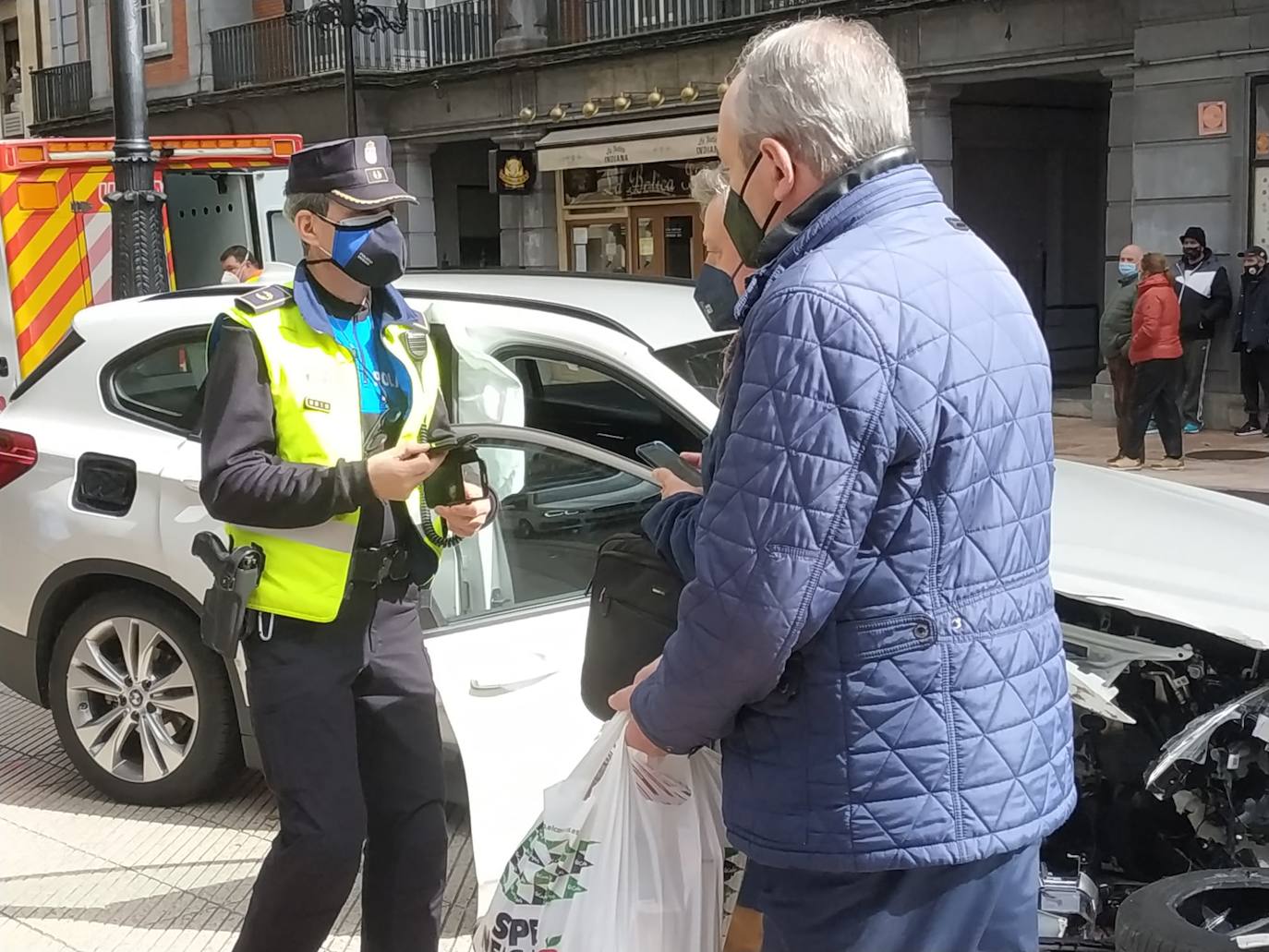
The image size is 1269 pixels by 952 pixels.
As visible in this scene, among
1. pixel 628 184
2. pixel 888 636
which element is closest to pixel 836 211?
pixel 888 636

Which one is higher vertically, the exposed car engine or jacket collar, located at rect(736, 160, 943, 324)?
jacket collar, located at rect(736, 160, 943, 324)

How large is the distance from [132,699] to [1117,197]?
12723 millimetres

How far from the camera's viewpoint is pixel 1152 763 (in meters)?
3.19

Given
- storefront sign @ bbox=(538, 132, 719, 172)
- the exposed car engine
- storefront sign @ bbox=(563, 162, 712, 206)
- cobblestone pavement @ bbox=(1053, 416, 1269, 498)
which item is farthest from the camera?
storefront sign @ bbox=(563, 162, 712, 206)

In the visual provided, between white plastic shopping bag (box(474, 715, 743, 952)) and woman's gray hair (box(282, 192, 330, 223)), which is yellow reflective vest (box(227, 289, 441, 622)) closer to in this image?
woman's gray hair (box(282, 192, 330, 223))

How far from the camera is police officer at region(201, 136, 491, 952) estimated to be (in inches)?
112

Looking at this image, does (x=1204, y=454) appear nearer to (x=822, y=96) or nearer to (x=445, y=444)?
(x=445, y=444)

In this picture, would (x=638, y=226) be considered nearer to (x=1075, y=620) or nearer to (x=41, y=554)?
(x=41, y=554)

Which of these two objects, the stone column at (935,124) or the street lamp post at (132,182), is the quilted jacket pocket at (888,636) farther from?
the stone column at (935,124)

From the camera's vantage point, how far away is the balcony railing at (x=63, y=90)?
97.2 feet

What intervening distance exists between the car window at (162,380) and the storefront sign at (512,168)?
16.2m

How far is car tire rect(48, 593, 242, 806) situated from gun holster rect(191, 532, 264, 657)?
186 cm

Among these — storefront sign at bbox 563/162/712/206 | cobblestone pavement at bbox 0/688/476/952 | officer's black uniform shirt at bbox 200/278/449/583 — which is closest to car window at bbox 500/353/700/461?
cobblestone pavement at bbox 0/688/476/952

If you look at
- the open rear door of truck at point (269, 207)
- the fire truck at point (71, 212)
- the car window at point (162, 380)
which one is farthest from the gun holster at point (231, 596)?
the open rear door of truck at point (269, 207)
